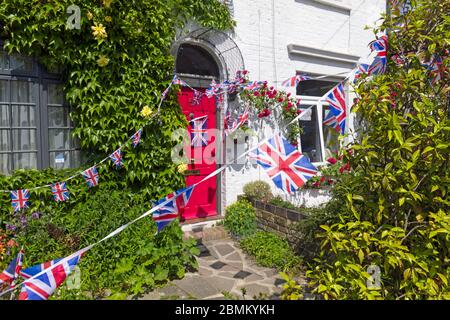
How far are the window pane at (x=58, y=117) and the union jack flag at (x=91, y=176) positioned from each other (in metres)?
0.82

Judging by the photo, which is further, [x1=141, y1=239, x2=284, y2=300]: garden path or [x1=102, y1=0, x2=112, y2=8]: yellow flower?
[x1=102, y1=0, x2=112, y2=8]: yellow flower

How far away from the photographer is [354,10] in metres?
7.45

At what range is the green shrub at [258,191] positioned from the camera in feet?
19.1

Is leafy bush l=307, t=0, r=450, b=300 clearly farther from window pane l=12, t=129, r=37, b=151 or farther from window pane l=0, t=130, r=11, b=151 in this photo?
window pane l=0, t=130, r=11, b=151

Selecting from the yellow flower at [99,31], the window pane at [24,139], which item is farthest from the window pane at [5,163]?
the yellow flower at [99,31]

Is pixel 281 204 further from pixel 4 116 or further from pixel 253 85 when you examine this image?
pixel 4 116

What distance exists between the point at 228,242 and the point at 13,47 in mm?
4053

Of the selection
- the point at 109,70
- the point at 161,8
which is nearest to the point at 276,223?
the point at 109,70

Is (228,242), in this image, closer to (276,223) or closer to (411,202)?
(276,223)

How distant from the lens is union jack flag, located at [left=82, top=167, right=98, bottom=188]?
4.21 metres

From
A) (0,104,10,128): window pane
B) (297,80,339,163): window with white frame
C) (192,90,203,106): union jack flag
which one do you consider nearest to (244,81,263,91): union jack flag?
(192,90,203,106): union jack flag

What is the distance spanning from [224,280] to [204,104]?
3050 mm

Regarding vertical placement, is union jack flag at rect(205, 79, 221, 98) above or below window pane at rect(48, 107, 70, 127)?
above

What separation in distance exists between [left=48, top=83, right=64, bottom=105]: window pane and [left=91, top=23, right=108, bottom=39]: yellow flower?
91 cm
